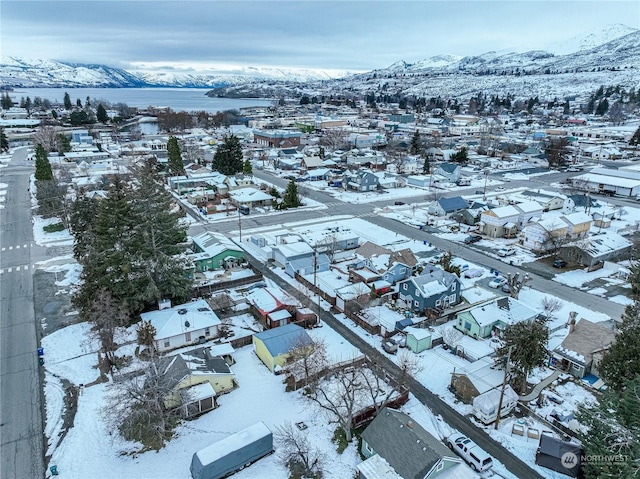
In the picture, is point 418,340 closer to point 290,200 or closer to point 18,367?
point 18,367

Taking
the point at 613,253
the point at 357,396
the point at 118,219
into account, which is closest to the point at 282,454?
the point at 357,396

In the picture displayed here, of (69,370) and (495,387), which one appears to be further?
(69,370)

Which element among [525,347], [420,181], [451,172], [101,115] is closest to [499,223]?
[420,181]

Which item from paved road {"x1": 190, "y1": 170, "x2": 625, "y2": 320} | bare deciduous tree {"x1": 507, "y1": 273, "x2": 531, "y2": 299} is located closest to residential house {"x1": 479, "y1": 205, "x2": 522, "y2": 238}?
paved road {"x1": 190, "y1": 170, "x2": 625, "y2": 320}

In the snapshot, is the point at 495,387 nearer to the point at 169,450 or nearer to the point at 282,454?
the point at 282,454

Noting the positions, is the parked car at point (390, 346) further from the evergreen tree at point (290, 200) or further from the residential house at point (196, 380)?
the evergreen tree at point (290, 200)

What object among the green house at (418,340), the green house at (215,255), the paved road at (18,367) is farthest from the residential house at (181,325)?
the green house at (418,340)

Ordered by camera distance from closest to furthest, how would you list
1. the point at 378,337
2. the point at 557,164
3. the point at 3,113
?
1. the point at 378,337
2. the point at 557,164
3. the point at 3,113
